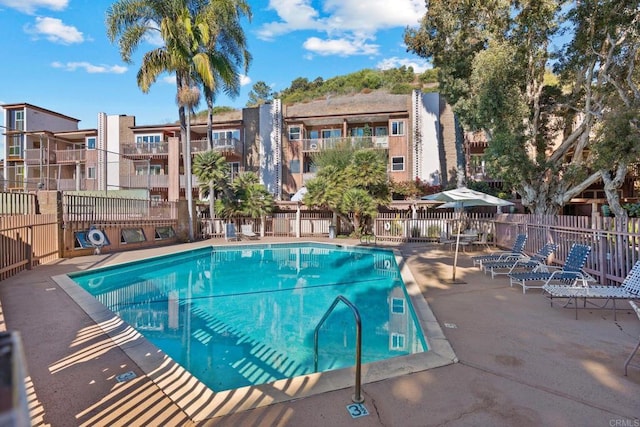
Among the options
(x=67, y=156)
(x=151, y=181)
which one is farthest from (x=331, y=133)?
(x=67, y=156)

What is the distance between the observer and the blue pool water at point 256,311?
544 cm

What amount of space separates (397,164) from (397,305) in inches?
847

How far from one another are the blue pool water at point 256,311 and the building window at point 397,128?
1621 cm

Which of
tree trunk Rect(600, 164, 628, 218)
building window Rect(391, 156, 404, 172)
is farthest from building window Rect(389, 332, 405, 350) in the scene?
building window Rect(391, 156, 404, 172)

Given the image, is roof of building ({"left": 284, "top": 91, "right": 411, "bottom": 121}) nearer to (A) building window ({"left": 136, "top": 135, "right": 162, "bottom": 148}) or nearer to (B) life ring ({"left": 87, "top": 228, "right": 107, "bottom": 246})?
(A) building window ({"left": 136, "top": 135, "right": 162, "bottom": 148})

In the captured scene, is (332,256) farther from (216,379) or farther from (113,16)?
(113,16)

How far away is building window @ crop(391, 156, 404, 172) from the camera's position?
28.2 meters

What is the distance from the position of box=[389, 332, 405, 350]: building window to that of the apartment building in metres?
21.3

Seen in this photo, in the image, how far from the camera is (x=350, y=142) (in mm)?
26375

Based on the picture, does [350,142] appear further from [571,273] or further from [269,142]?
[571,273]

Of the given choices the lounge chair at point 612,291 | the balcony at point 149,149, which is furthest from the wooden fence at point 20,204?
the balcony at point 149,149

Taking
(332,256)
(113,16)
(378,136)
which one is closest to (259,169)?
(378,136)

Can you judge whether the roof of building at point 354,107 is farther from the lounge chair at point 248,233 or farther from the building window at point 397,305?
the building window at point 397,305

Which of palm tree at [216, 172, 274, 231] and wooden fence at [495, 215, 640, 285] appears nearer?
wooden fence at [495, 215, 640, 285]
